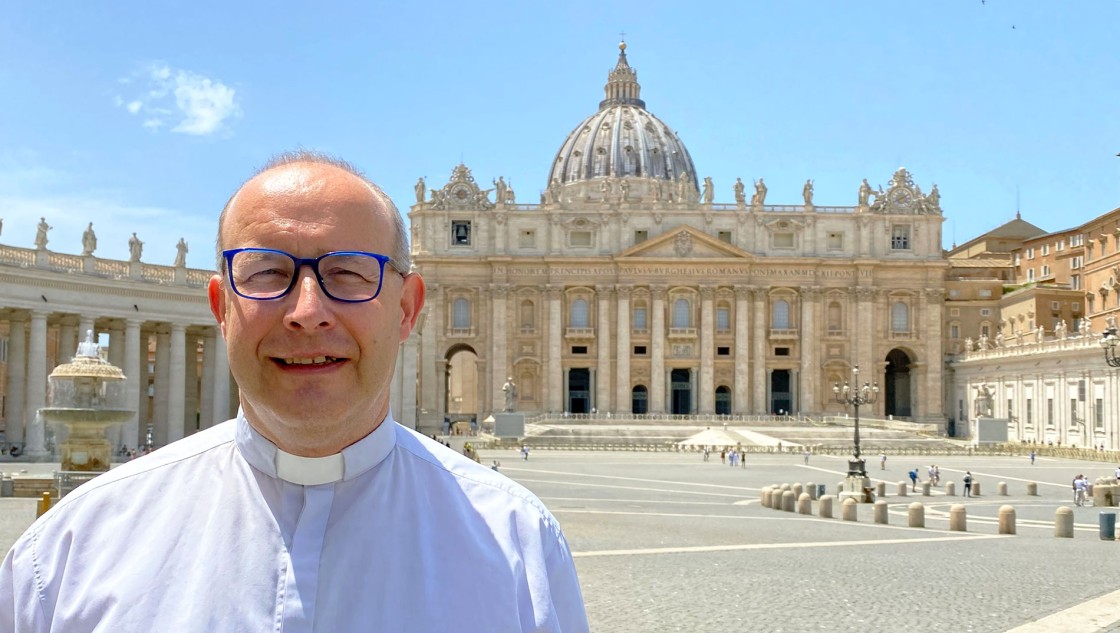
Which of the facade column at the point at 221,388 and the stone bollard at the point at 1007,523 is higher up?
the facade column at the point at 221,388

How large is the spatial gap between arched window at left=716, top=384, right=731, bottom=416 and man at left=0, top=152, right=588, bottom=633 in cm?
8388

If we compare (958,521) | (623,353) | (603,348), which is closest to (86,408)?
(958,521)

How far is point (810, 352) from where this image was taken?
85.1 meters

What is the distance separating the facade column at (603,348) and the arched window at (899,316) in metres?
21.2

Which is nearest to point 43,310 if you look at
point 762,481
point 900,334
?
point 762,481

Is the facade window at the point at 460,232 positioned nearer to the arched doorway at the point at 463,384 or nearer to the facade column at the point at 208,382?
the arched doorway at the point at 463,384

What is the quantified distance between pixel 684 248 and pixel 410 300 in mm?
82430

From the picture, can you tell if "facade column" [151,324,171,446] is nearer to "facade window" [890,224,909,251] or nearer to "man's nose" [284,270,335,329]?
"man's nose" [284,270,335,329]

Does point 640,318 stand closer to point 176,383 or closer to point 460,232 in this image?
point 460,232

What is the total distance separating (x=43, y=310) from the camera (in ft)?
121

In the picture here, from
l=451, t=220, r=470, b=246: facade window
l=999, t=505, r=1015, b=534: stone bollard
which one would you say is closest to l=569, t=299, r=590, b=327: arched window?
l=451, t=220, r=470, b=246: facade window

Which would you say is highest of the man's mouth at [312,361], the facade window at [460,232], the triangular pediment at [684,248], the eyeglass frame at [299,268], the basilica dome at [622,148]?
the basilica dome at [622,148]

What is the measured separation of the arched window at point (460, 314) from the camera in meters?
85.9

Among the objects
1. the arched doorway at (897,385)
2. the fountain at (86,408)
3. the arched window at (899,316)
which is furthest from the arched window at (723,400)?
the fountain at (86,408)
